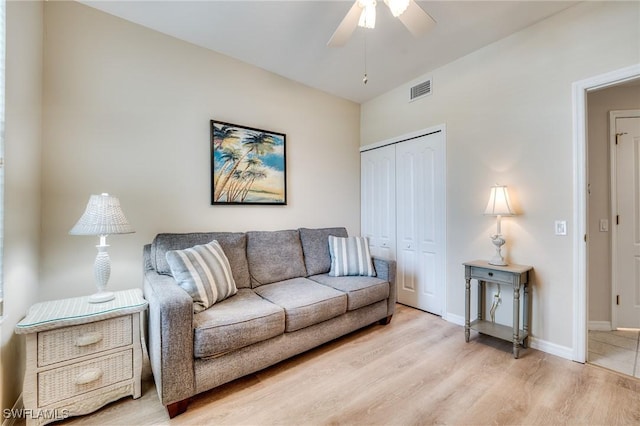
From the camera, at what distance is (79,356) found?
1.52m

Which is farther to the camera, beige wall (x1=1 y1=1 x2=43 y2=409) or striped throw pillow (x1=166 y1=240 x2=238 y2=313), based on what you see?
striped throw pillow (x1=166 y1=240 x2=238 y2=313)

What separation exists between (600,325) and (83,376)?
14.0 feet

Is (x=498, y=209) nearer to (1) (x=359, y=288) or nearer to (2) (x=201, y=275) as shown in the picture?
(1) (x=359, y=288)

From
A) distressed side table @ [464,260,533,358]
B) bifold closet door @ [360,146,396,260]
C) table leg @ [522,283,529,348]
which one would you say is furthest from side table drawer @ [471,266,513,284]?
bifold closet door @ [360,146,396,260]

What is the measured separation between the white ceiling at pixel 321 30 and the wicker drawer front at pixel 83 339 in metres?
2.30

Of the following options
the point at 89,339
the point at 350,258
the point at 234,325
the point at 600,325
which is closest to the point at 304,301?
the point at 234,325

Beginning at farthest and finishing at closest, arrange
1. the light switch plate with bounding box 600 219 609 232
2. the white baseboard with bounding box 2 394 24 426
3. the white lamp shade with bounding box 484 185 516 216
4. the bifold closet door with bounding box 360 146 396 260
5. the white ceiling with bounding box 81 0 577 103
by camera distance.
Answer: the bifold closet door with bounding box 360 146 396 260 < the light switch plate with bounding box 600 219 609 232 < the white lamp shade with bounding box 484 185 516 216 < the white ceiling with bounding box 81 0 577 103 < the white baseboard with bounding box 2 394 24 426

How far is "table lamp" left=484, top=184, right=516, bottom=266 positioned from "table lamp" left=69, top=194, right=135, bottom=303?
2808 mm

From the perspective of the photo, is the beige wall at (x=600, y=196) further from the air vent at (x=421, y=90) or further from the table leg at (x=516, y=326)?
the air vent at (x=421, y=90)

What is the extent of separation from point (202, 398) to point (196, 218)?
1.48 metres

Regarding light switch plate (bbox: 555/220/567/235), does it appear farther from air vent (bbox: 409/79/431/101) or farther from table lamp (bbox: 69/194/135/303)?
table lamp (bbox: 69/194/135/303)

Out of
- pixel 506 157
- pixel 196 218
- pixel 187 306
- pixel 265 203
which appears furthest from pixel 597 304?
pixel 196 218

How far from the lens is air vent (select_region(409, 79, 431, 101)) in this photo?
3.06m

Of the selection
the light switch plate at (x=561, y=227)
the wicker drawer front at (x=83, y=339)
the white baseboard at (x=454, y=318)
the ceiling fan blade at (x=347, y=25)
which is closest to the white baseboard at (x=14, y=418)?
the wicker drawer front at (x=83, y=339)
